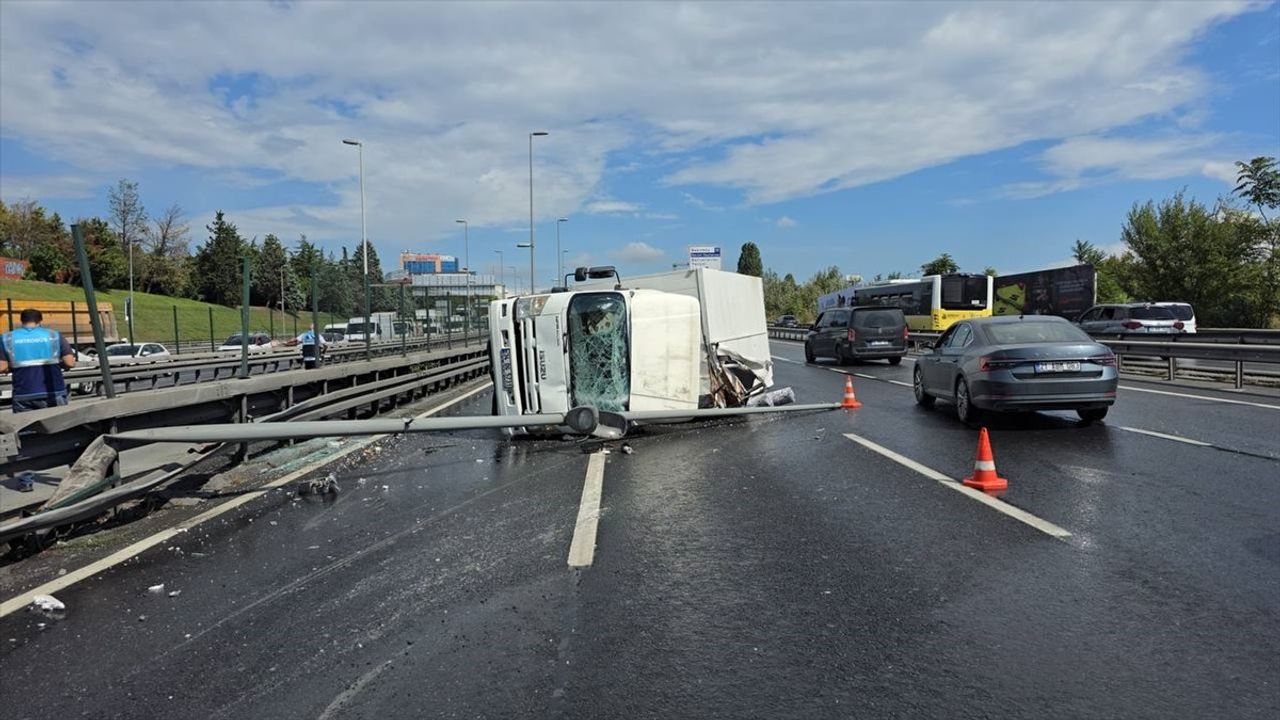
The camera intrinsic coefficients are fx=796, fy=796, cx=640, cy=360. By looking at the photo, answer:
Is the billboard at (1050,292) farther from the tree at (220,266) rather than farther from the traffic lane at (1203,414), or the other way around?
the tree at (220,266)

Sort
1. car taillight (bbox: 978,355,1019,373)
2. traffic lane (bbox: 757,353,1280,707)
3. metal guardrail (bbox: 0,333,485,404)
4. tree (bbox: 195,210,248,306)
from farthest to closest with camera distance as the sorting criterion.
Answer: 1. tree (bbox: 195,210,248,306)
2. metal guardrail (bbox: 0,333,485,404)
3. car taillight (bbox: 978,355,1019,373)
4. traffic lane (bbox: 757,353,1280,707)

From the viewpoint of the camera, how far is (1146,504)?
6281mm

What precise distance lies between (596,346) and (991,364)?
200 inches

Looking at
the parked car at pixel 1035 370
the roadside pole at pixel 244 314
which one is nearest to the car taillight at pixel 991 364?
the parked car at pixel 1035 370

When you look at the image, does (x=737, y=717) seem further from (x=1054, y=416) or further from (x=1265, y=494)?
(x=1054, y=416)

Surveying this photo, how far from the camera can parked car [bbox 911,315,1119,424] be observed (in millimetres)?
9945

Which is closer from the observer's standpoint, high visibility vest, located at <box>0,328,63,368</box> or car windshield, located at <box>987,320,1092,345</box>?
high visibility vest, located at <box>0,328,63,368</box>

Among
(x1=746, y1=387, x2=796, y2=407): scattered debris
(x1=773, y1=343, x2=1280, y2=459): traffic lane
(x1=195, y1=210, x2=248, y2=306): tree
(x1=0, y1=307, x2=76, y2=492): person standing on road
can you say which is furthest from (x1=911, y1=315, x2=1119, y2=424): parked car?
(x1=195, y1=210, x2=248, y2=306): tree

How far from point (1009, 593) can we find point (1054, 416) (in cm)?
845

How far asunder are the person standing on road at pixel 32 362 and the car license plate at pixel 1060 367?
10930mm

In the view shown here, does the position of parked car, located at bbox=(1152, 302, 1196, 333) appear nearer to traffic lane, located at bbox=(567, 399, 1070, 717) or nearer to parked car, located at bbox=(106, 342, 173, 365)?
traffic lane, located at bbox=(567, 399, 1070, 717)

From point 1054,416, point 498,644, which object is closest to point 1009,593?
point 498,644

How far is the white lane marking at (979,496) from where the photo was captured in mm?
5647

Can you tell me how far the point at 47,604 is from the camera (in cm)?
447
